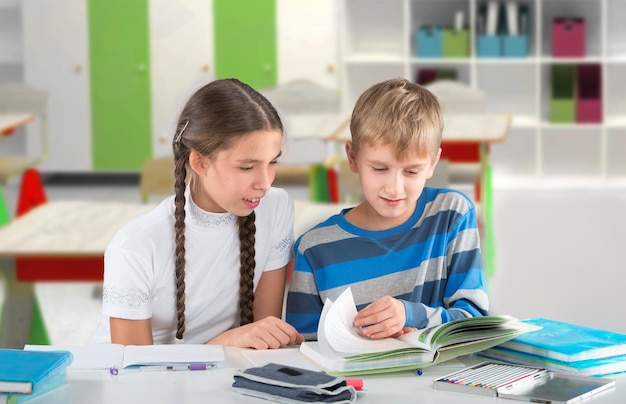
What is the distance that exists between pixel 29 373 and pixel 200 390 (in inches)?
8.2

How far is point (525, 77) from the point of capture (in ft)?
21.7

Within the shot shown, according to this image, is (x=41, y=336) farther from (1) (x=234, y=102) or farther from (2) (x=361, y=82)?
(2) (x=361, y=82)

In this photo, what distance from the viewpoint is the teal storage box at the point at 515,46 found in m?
6.34

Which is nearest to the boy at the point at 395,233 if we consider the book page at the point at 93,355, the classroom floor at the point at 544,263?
the book page at the point at 93,355

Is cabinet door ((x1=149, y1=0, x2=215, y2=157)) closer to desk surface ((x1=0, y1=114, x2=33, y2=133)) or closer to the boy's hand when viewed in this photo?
desk surface ((x1=0, y1=114, x2=33, y2=133))

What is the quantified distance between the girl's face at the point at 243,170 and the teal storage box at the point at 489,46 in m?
4.90

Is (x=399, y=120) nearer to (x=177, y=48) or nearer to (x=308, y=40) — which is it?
(x=308, y=40)

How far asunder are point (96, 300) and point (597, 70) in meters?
3.75

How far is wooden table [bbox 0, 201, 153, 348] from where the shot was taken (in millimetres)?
2363

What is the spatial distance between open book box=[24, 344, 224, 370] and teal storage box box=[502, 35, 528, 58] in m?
5.20

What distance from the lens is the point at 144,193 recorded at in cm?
349

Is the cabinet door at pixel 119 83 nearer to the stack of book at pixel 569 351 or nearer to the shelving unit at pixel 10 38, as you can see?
the shelving unit at pixel 10 38

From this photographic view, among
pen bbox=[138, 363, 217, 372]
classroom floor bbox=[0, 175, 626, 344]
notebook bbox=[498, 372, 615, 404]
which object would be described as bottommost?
classroom floor bbox=[0, 175, 626, 344]

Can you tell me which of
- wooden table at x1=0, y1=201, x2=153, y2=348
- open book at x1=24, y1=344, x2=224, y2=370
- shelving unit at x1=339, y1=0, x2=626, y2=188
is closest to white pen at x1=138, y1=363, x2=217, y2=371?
open book at x1=24, y1=344, x2=224, y2=370
